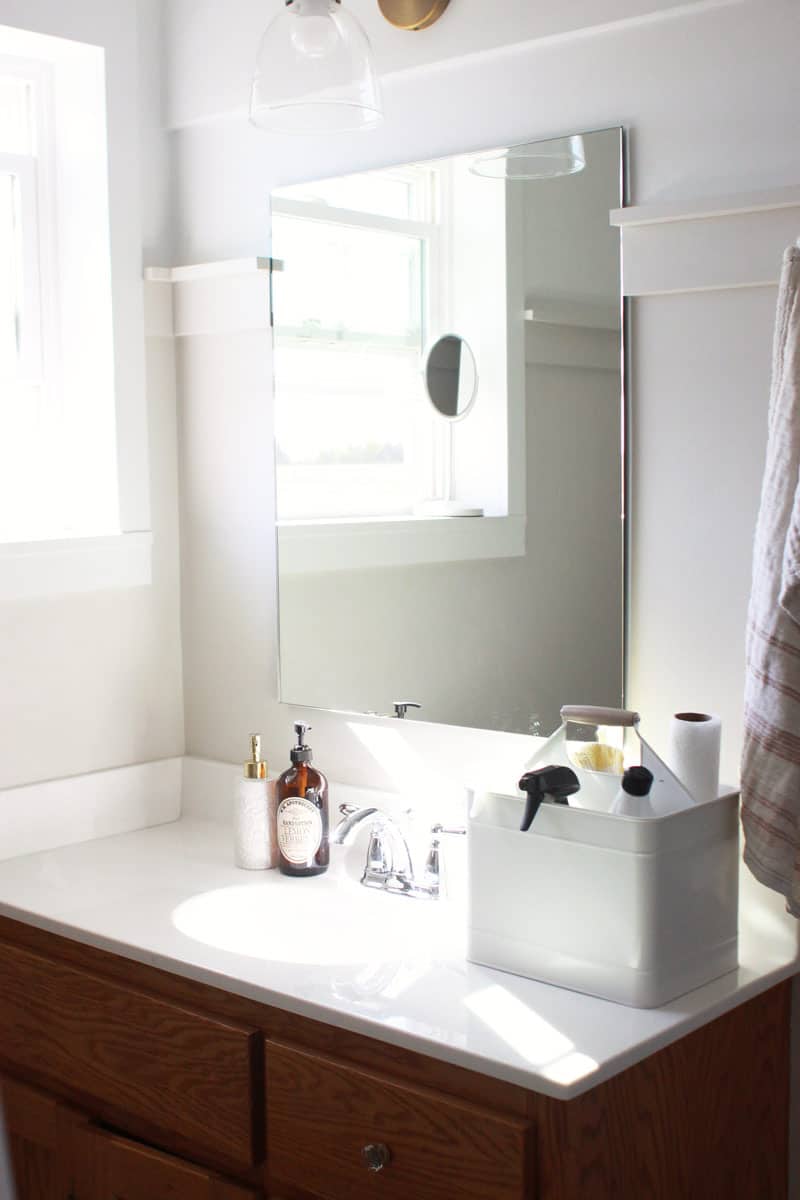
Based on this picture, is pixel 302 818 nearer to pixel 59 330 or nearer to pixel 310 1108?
pixel 310 1108

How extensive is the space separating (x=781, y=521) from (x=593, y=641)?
388 mm

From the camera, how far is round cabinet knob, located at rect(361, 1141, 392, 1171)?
1.56m

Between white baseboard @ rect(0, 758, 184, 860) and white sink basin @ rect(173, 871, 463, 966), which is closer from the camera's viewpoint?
white sink basin @ rect(173, 871, 463, 966)

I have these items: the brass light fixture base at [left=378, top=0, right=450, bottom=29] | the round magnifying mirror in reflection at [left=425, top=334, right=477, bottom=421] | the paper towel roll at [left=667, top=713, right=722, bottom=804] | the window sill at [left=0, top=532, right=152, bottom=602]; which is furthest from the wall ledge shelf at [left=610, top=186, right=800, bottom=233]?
the window sill at [left=0, top=532, right=152, bottom=602]

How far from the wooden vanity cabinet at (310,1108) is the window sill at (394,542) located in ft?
2.34

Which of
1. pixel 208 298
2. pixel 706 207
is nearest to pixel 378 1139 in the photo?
pixel 706 207

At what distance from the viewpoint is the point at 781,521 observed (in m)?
1.60

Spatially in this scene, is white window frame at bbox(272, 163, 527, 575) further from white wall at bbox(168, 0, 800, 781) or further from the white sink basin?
the white sink basin

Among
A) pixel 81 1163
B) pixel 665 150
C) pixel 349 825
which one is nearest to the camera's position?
pixel 665 150

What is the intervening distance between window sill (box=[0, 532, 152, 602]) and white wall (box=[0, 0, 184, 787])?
0.15 ft

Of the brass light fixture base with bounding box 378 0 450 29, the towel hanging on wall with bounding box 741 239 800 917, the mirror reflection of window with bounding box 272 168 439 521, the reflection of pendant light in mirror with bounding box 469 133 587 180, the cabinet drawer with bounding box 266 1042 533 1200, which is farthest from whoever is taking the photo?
the mirror reflection of window with bounding box 272 168 439 521

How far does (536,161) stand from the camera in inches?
76.1

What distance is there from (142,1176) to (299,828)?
1.73ft

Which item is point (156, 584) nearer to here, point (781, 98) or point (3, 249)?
point (3, 249)
